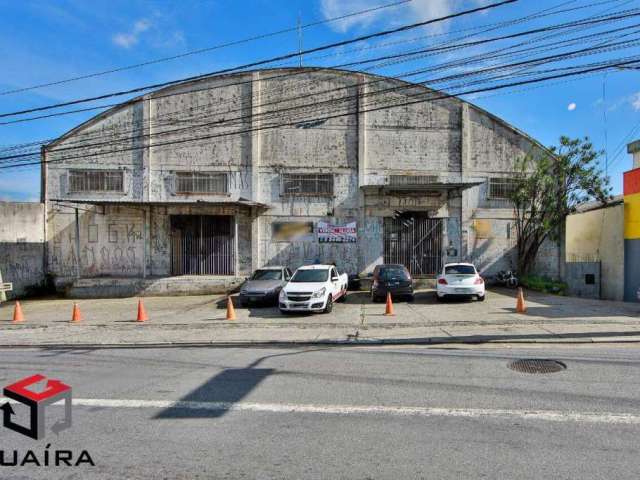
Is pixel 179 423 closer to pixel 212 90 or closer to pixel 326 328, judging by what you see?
pixel 326 328

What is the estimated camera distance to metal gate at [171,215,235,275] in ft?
61.9

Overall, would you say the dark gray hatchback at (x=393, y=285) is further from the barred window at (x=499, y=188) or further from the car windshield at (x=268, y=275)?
the barred window at (x=499, y=188)

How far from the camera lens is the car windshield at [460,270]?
14.8m

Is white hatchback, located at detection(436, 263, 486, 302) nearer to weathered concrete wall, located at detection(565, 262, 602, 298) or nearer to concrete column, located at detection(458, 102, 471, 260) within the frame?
concrete column, located at detection(458, 102, 471, 260)

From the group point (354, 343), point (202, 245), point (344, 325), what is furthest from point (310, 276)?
point (202, 245)

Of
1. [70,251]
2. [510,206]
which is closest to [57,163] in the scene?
[70,251]

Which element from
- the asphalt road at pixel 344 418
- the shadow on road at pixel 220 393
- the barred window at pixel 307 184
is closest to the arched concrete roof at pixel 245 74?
the barred window at pixel 307 184

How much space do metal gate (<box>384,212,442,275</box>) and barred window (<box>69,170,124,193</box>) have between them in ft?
Answer: 42.0

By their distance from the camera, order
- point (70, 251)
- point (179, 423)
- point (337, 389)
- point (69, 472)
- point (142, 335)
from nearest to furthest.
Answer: point (69, 472)
point (179, 423)
point (337, 389)
point (142, 335)
point (70, 251)

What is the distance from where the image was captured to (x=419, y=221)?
63.6ft

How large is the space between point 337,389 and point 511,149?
701 inches

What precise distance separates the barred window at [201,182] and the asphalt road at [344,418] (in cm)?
1282

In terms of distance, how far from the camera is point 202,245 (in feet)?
62.4

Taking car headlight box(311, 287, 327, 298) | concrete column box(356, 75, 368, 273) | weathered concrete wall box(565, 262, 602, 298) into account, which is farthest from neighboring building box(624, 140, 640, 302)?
car headlight box(311, 287, 327, 298)
